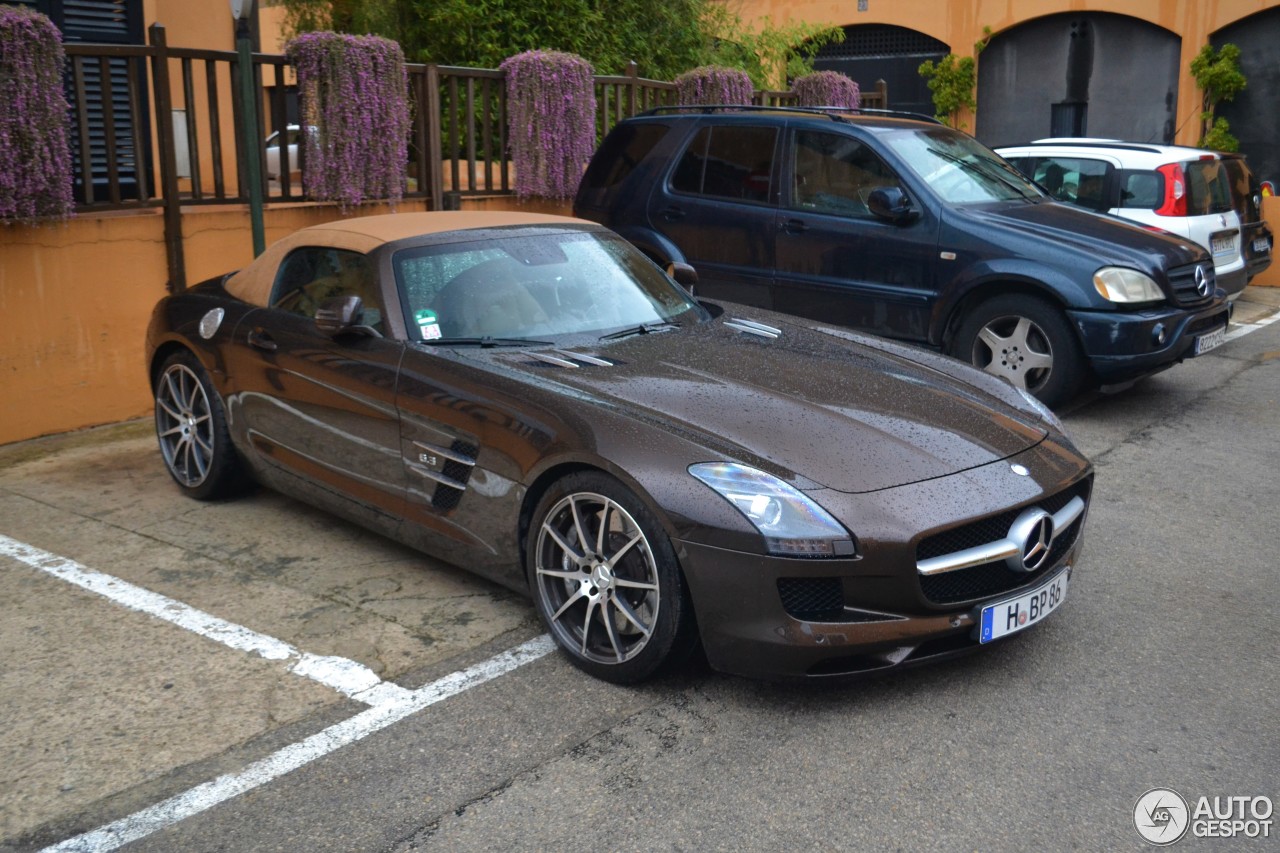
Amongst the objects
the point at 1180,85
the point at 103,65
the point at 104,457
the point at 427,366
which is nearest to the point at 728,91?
the point at 103,65

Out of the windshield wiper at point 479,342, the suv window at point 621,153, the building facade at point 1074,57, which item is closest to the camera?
the windshield wiper at point 479,342

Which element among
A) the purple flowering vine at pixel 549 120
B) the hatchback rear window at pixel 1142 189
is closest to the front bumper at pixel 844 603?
the purple flowering vine at pixel 549 120

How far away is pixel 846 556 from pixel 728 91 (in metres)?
9.29

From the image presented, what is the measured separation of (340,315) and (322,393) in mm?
357

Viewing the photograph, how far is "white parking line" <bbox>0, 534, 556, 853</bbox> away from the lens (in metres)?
3.19

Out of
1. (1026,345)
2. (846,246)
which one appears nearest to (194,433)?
(846,246)

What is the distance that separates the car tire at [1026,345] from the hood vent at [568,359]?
3.71 metres

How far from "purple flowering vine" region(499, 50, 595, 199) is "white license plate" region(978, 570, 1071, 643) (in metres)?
7.07

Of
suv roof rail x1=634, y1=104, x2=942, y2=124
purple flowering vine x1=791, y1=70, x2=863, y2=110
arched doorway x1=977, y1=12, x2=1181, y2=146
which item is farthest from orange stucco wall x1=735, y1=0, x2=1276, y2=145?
suv roof rail x1=634, y1=104, x2=942, y2=124

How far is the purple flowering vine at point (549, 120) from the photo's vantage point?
10.1m

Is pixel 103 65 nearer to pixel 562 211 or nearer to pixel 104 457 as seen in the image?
pixel 104 457

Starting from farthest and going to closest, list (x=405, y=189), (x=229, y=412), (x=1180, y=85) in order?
(x=1180, y=85) → (x=405, y=189) → (x=229, y=412)

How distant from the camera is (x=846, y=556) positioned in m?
3.53

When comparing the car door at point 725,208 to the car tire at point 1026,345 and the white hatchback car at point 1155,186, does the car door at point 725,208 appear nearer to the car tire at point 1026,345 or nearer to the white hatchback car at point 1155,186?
the car tire at point 1026,345
